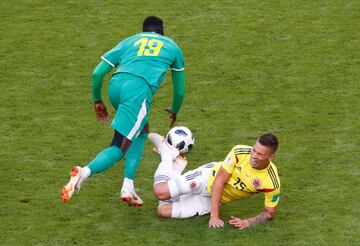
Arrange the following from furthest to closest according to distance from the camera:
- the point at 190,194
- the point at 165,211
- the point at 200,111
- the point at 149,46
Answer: the point at 200,111 → the point at 149,46 → the point at 190,194 → the point at 165,211

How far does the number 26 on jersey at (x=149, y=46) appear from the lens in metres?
9.35

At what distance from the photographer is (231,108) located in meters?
11.8

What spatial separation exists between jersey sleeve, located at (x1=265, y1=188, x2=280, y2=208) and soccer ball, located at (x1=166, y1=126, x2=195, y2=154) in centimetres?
180

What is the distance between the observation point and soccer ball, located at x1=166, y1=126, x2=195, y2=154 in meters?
10.5

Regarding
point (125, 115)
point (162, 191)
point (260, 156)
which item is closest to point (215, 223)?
point (162, 191)

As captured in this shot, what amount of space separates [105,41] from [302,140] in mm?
4145

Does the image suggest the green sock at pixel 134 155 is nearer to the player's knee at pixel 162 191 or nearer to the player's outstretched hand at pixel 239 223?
the player's knee at pixel 162 191

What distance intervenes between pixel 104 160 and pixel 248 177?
142 centimetres

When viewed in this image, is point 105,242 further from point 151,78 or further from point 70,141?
point 70,141

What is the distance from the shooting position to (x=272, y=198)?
8.91 m

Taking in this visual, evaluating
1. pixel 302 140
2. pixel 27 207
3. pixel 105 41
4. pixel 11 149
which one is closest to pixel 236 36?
pixel 105 41

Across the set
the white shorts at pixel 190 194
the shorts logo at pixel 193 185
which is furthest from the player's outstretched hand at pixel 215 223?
the shorts logo at pixel 193 185

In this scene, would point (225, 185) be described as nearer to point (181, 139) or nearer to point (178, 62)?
point (178, 62)

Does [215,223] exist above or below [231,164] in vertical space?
below
